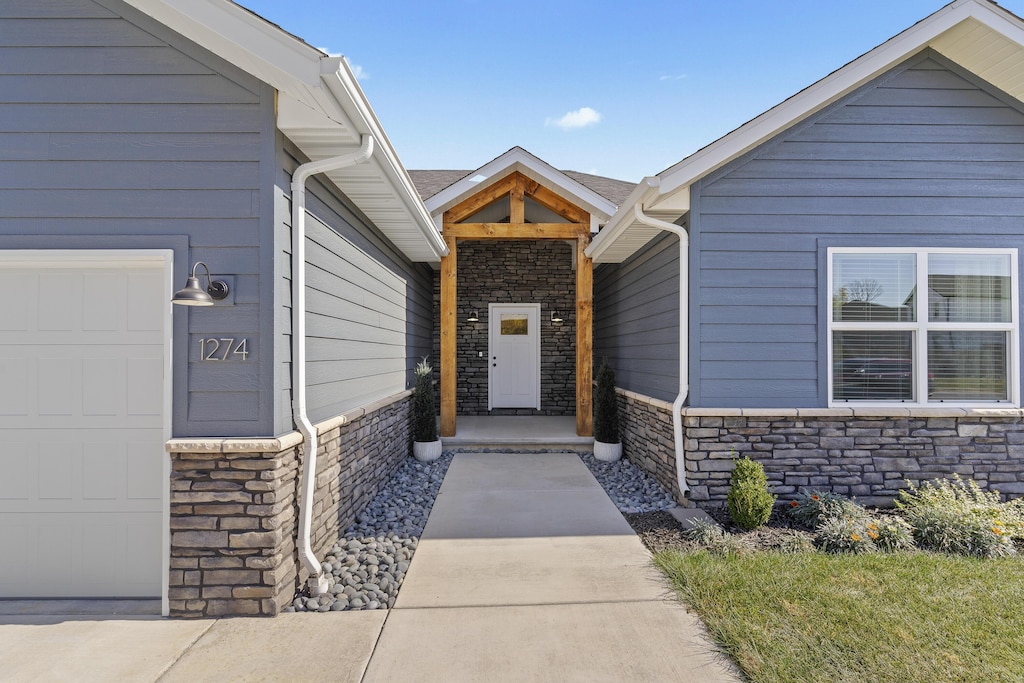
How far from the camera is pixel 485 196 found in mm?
7090

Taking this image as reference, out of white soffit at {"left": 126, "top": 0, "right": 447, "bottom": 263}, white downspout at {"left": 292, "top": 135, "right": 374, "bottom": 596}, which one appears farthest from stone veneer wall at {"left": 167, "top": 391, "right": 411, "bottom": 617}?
white soffit at {"left": 126, "top": 0, "right": 447, "bottom": 263}

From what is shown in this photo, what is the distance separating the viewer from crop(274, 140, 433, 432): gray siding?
3.03 metres

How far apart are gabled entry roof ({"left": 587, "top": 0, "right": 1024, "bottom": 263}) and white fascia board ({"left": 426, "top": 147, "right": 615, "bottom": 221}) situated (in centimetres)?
214

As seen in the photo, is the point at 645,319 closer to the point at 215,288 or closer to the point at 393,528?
the point at 393,528

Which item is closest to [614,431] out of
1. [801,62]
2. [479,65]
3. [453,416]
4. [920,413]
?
[453,416]

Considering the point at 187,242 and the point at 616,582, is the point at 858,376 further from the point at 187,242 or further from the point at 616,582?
the point at 187,242

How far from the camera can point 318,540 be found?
3400mm

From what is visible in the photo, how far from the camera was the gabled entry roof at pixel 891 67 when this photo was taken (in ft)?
13.5

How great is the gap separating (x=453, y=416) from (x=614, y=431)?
2225 mm

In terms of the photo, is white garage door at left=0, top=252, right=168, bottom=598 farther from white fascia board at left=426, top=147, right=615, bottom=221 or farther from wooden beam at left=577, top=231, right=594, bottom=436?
wooden beam at left=577, top=231, right=594, bottom=436

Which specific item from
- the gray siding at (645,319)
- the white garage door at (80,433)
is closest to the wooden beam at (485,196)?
the gray siding at (645,319)

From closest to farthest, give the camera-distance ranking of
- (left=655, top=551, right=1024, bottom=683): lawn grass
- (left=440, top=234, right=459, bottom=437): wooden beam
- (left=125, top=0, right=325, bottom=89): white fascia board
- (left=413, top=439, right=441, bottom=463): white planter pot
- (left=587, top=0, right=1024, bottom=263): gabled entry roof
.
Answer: (left=655, top=551, right=1024, bottom=683): lawn grass < (left=125, top=0, right=325, bottom=89): white fascia board < (left=587, top=0, right=1024, bottom=263): gabled entry roof < (left=413, top=439, right=441, bottom=463): white planter pot < (left=440, top=234, right=459, bottom=437): wooden beam

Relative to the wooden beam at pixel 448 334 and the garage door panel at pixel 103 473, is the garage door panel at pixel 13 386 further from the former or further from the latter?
the wooden beam at pixel 448 334

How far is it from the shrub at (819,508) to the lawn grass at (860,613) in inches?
19.8
